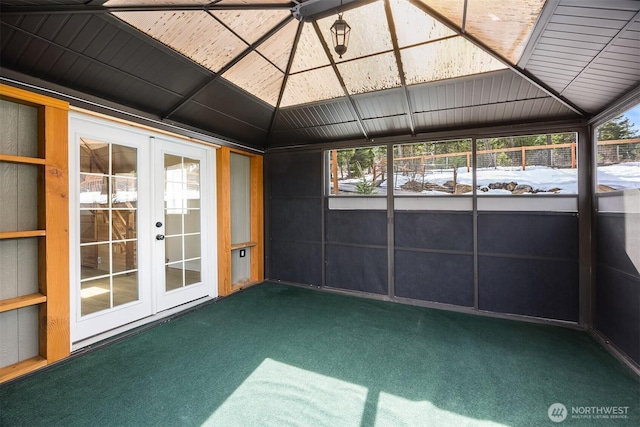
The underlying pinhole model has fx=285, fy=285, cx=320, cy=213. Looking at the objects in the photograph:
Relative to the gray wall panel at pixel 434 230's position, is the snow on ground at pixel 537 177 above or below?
above

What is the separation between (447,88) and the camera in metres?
3.20

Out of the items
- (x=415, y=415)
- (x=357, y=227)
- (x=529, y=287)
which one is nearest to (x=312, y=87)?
(x=357, y=227)

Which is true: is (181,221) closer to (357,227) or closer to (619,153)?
(357,227)

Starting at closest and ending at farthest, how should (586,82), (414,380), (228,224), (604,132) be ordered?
(414,380) → (586,82) → (604,132) → (228,224)

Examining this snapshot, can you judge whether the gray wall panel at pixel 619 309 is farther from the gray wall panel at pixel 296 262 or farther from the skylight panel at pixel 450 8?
the gray wall panel at pixel 296 262

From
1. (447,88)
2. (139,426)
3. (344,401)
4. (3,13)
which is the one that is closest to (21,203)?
(3,13)

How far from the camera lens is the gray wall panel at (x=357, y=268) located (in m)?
4.31

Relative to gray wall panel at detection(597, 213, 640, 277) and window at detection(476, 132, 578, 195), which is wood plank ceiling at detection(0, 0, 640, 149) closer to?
window at detection(476, 132, 578, 195)

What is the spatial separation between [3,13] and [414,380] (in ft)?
12.9

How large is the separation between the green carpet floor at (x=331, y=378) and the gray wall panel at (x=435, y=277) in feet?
1.52

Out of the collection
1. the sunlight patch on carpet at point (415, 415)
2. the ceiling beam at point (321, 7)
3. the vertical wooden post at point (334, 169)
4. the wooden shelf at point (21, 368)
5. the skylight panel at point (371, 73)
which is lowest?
the sunlight patch on carpet at point (415, 415)

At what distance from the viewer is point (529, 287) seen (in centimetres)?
346

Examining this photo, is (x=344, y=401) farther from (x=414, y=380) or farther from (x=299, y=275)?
(x=299, y=275)

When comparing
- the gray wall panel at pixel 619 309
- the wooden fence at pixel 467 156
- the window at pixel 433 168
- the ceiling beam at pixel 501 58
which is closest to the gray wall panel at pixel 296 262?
the wooden fence at pixel 467 156
